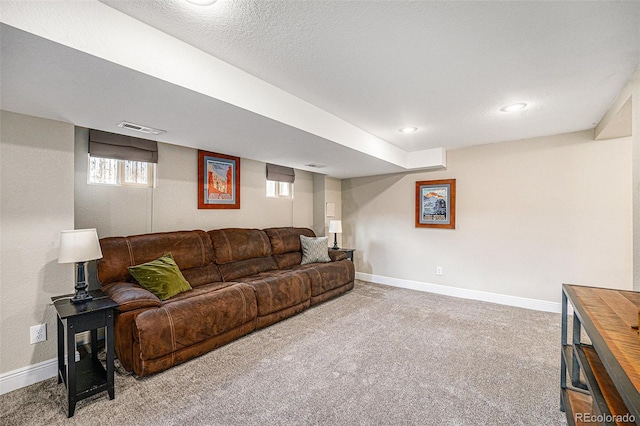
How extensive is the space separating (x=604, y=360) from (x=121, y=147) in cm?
377

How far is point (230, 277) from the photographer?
134 inches

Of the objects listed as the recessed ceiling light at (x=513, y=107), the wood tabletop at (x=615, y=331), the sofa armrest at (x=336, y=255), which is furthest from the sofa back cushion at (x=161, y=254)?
the recessed ceiling light at (x=513, y=107)

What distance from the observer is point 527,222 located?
12.4 feet

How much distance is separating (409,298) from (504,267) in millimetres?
1387

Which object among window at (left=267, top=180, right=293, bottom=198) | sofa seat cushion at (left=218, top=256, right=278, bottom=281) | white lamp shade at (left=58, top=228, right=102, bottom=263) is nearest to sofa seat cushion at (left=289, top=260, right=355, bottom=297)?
sofa seat cushion at (left=218, top=256, right=278, bottom=281)

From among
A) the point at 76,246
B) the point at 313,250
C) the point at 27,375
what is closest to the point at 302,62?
the point at 76,246

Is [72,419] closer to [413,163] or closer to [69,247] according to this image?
[69,247]

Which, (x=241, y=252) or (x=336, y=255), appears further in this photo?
(x=336, y=255)

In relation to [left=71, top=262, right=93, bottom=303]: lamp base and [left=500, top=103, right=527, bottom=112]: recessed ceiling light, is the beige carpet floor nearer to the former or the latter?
[left=71, top=262, right=93, bottom=303]: lamp base

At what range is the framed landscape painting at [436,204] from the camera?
4410 millimetres

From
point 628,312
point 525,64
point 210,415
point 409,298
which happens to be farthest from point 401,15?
point 409,298

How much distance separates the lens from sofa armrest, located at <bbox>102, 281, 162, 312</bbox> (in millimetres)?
2139

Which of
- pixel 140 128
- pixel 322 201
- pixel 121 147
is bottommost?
pixel 322 201

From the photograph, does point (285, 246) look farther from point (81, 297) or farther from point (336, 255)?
point (81, 297)
